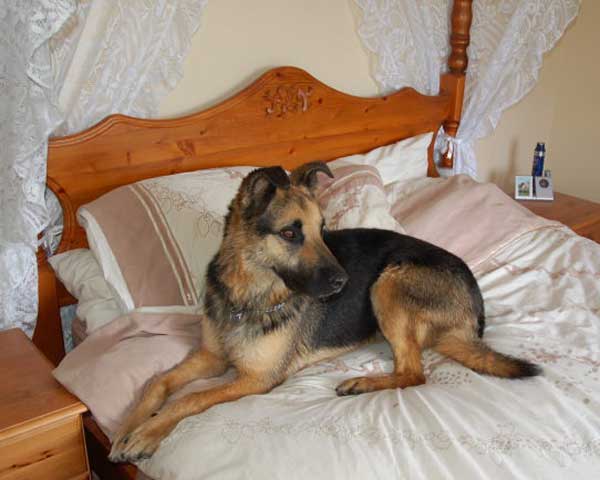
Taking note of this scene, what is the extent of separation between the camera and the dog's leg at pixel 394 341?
1.71 meters

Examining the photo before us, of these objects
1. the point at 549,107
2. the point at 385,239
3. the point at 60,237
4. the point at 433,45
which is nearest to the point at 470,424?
the point at 385,239

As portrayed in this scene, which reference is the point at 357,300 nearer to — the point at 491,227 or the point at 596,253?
the point at 491,227

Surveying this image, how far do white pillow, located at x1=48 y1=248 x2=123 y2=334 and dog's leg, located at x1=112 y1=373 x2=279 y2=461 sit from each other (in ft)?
1.72

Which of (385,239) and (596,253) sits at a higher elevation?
(385,239)

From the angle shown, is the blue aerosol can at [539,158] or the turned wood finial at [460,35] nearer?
the turned wood finial at [460,35]

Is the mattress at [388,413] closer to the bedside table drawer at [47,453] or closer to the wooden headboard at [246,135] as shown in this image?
the bedside table drawer at [47,453]

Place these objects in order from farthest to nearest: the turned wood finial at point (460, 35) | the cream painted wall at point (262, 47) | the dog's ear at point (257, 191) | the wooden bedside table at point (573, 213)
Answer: the wooden bedside table at point (573, 213) → the turned wood finial at point (460, 35) → the cream painted wall at point (262, 47) → the dog's ear at point (257, 191)

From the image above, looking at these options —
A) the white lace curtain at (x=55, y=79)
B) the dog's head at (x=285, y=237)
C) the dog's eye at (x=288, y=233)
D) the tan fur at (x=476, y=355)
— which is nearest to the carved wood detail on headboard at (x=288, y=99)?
the white lace curtain at (x=55, y=79)

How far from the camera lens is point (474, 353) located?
1.72 metres

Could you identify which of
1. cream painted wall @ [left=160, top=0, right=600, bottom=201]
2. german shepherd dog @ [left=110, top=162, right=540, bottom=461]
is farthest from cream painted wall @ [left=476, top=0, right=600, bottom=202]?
german shepherd dog @ [left=110, top=162, right=540, bottom=461]

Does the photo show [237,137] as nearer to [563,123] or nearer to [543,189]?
[543,189]

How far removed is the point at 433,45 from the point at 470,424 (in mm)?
2375

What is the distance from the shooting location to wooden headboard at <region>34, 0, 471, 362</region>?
210 centimetres

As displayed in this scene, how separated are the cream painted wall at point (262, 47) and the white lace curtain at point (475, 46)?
0.53ft
